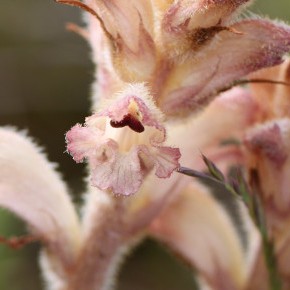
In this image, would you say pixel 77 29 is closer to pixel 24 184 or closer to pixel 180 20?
pixel 24 184

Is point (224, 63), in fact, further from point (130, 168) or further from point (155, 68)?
point (130, 168)

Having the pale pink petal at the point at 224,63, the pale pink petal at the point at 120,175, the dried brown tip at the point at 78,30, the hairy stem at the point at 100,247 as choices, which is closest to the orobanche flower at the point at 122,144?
the pale pink petal at the point at 120,175

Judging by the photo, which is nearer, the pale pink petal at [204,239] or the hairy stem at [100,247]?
the hairy stem at [100,247]

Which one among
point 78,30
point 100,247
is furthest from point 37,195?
point 78,30

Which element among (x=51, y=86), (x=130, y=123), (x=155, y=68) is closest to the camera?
(x=130, y=123)

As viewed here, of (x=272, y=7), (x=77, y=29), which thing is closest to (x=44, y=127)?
(x=272, y=7)

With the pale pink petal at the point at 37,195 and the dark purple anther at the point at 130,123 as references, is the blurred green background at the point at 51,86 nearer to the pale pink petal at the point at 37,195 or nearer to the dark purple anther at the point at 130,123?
the pale pink petal at the point at 37,195

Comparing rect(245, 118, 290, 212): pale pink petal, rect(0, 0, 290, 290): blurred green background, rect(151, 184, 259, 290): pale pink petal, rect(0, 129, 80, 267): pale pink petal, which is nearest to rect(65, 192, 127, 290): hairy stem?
rect(0, 129, 80, 267): pale pink petal
